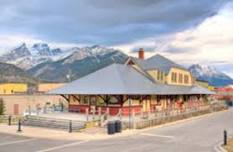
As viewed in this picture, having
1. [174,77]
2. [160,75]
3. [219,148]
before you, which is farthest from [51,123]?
[174,77]

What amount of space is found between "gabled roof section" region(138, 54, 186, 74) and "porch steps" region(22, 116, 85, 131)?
18.7 metres

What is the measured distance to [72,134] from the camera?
32812 millimetres

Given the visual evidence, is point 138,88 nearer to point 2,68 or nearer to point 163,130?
point 163,130

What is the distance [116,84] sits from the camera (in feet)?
146

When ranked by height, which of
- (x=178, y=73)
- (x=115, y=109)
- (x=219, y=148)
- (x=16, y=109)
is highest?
(x=178, y=73)

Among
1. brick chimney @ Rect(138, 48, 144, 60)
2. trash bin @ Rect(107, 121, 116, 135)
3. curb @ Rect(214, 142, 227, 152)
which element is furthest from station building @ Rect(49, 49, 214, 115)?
curb @ Rect(214, 142, 227, 152)

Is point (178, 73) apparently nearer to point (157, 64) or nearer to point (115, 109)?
point (157, 64)

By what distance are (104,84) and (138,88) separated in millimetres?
3553

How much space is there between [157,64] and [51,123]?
2444 centimetres

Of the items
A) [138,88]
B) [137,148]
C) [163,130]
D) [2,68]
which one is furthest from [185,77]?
[2,68]

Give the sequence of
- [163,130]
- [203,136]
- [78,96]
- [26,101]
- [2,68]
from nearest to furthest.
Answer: [203,136] → [163,130] → [78,96] → [26,101] → [2,68]

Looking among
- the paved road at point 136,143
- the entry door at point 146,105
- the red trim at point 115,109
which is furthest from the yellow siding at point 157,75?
the paved road at point 136,143

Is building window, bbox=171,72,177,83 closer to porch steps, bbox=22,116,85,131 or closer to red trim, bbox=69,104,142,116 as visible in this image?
red trim, bbox=69,104,142,116

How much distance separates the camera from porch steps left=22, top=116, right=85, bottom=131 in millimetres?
35759
